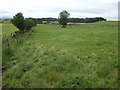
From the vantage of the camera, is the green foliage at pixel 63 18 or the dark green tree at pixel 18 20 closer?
the dark green tree at pixel 18 20

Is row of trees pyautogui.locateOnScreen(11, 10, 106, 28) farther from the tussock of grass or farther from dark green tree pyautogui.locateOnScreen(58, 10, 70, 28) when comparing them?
the tussock of grass

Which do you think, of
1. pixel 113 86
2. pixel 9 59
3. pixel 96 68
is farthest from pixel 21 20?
pixel 113 86

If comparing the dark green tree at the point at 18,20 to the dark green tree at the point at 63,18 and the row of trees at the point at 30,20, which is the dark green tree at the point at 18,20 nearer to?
the row of trees at the point at 30,20

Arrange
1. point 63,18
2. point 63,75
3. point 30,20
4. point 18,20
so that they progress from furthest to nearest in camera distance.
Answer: point 63,18
point 30,20
point 18,20
point 63,75

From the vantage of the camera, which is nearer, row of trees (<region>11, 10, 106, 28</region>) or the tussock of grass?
the tussock of grass

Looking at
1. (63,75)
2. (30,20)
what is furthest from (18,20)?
(63,75)

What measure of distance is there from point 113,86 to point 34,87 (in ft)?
9.07

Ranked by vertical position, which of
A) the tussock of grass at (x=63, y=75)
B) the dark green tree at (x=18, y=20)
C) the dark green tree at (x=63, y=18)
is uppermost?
the dark green tree at (x=63, y=18)

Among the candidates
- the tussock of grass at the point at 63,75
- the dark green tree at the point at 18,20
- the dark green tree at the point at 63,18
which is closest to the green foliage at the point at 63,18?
the dark green tree at the point at 63,18

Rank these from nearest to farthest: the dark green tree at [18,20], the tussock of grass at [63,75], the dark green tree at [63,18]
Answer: the tussock of grass at [63,75], the dark green tree at [18,20], the dark green tree at [63,18]

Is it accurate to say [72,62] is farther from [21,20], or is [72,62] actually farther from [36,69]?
[21,20]

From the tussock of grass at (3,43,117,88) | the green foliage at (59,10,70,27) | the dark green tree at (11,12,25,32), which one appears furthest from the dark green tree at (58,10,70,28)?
the tussock of grass at (3,43,117,88)

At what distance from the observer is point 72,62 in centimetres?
689

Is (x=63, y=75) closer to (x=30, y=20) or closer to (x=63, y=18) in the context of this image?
(x=30, y=20)
